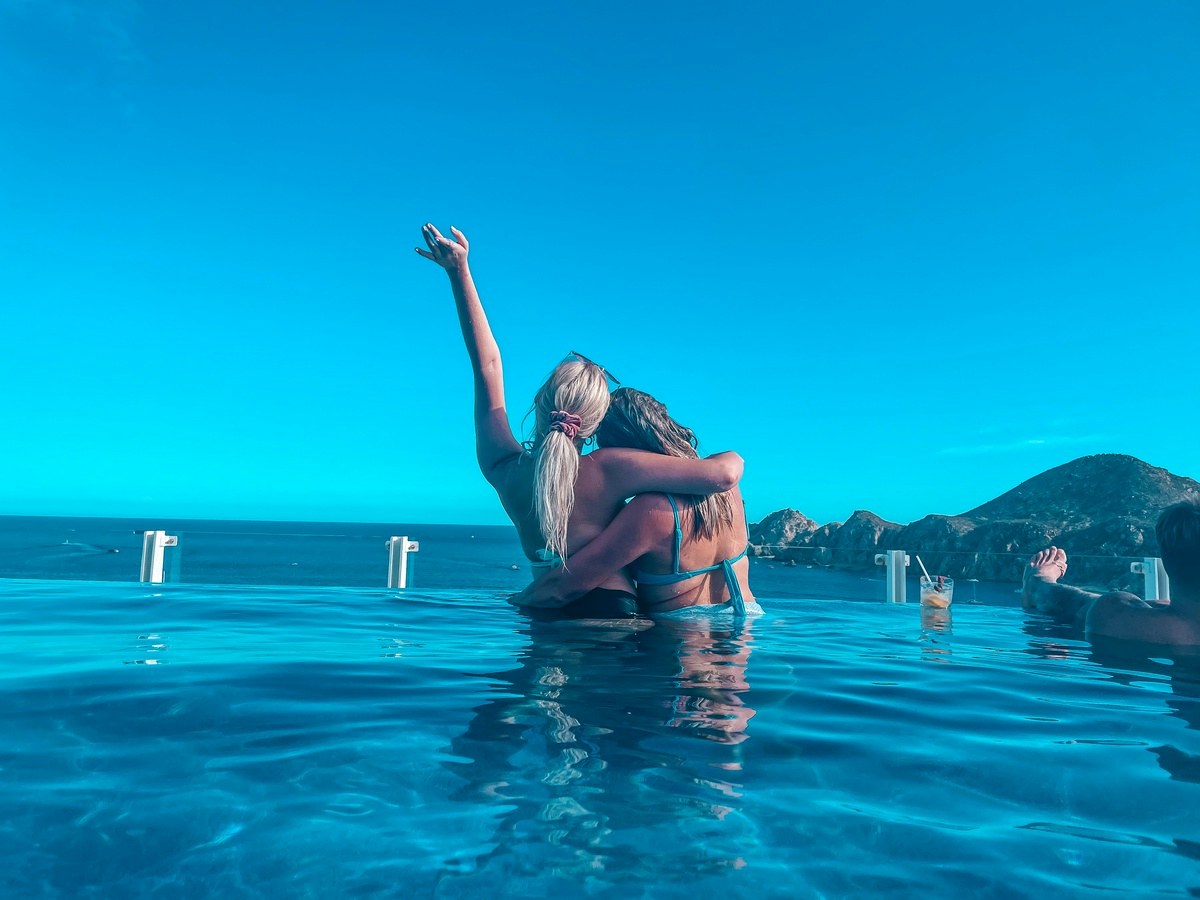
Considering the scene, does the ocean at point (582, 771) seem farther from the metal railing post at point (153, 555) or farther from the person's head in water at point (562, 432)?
the metal railing post at point (153, 555)

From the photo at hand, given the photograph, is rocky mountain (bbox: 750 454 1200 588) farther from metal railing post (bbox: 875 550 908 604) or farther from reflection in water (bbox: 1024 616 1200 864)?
reflection in water (bbox: 1024 616 1200 864)

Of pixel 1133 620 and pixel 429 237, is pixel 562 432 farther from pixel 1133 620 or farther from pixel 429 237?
pixel 1133 620

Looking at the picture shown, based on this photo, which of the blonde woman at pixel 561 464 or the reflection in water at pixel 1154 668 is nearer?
the reflection in water at pixel 1154 668

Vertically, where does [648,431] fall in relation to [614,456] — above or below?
above

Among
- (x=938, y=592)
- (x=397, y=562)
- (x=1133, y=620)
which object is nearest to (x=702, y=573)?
(x=938, y=592)

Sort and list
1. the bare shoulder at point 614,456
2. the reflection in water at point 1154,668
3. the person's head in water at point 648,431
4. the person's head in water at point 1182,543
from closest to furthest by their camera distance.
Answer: the reflection in water at point 1154,668 → the person's head in water at point 1182,543 → the bare shoulder at point 614,456 → the person's head in water at point 648,431

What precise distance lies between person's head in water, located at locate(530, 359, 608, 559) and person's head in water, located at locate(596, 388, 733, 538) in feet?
0.43

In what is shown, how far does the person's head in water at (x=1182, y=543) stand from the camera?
3602 mm

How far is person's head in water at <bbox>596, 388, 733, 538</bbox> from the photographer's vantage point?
13.9 feet

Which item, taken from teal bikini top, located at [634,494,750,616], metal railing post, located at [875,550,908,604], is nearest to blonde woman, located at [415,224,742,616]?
teal bikini top, located at [634,494,750,616]

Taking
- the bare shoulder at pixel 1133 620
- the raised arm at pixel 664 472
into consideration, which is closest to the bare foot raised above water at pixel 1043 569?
the bare shoulder at pixel 1133 620

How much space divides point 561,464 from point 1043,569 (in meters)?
4.15

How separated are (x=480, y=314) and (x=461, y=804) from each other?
330cm

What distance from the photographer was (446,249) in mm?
4383
